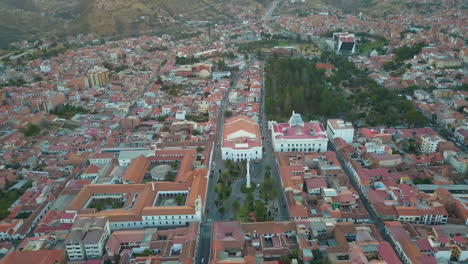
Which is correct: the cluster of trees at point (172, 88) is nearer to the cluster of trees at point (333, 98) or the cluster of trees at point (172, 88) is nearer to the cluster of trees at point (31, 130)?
the cluster of trees at point (333, 98)

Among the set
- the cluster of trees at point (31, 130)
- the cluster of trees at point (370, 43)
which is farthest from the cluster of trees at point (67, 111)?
the cluster of trees at point (370, 43)

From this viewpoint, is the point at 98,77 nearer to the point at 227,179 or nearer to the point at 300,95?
the point at 300,95

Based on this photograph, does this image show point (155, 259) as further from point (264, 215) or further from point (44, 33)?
point (44, 33)

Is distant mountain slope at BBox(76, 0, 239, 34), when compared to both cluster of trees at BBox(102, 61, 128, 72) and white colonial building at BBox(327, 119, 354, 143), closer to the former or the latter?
cluster of trees at BBox(102, 61, 128, 72)

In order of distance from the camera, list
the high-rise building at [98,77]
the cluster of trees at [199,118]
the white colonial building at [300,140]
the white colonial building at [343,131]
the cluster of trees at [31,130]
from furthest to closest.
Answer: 1. the high-rise building at [98,77]
2. the cluster of trees at [199,118]
3. the cluster of trees at [31,130]
4. the white colonial building at [343,131]
5. the white colonial building at [300,140]

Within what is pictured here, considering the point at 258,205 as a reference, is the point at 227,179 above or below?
below

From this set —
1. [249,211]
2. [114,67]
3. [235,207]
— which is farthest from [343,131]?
[114,67]
